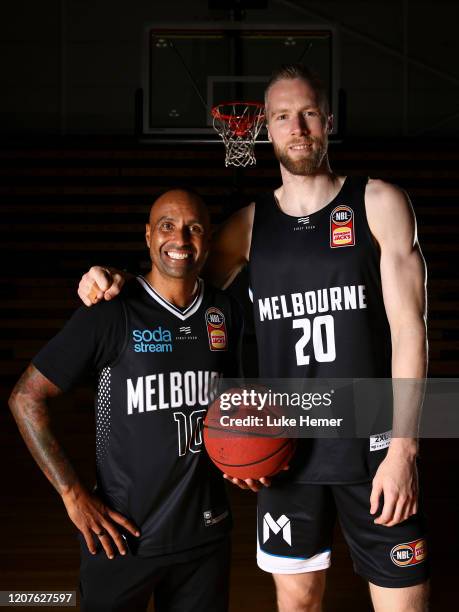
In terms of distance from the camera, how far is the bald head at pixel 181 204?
192 cm

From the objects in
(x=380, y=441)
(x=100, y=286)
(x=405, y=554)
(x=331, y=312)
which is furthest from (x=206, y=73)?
(x=405, y=554)

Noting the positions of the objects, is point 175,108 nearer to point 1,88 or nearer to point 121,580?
point 1,88

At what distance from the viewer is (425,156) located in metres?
9.67

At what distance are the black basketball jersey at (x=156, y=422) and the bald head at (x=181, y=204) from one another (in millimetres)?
277

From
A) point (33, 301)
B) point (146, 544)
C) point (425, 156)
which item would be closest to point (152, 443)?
point (146, 544)

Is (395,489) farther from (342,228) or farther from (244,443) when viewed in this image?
(342,228)

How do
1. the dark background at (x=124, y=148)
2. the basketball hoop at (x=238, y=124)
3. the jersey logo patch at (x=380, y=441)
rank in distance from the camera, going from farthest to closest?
the dark background at (x=124, y=148)
the basketball hoop at (x=238, y=124)
the jersey logo patch at (x=380, y=441)

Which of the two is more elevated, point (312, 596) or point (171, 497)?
point (171, 497)

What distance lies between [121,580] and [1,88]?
31.8 feet

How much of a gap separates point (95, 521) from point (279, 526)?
613 millimetres

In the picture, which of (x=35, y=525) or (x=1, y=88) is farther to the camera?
(x=1, y=88)

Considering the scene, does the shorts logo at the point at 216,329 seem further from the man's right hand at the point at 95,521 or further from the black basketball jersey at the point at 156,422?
the man's right hand at the point at 95,521

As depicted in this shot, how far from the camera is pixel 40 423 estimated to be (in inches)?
71.1

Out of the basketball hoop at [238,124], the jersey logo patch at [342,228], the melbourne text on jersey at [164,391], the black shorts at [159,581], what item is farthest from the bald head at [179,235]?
the basketball hoop at [238,124]
